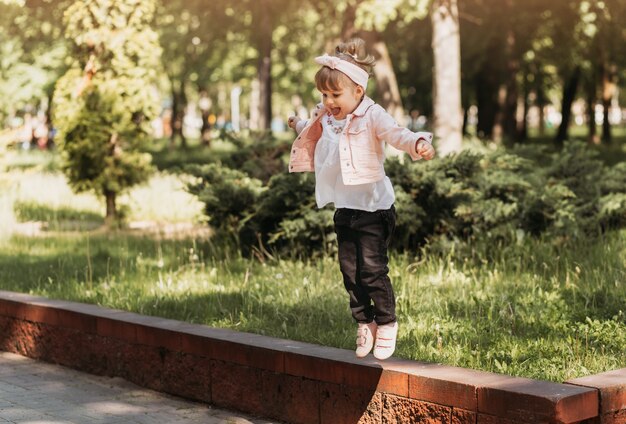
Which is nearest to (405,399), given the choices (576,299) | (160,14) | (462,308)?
(462,308)

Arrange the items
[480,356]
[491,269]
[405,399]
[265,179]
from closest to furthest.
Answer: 1. [405,399]
2. [480,356]
3. [491,269]
4. [265,179]

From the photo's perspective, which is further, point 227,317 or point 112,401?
point 227,317

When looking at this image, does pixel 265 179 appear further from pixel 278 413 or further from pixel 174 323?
pixel 278 413

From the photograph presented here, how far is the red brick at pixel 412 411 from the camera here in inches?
209

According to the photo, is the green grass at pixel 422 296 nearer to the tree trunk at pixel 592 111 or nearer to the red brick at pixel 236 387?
the red brick at pixel 236 387

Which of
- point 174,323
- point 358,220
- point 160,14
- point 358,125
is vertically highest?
point 160,14

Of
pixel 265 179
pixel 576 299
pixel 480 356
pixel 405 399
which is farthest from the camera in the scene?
pixel 265 179

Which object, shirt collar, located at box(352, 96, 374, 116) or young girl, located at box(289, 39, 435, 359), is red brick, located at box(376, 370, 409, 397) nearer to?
young girl, located at box(289, 39, 435, 359)

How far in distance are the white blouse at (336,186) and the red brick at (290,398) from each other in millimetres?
1085

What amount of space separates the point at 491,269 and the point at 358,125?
3917 millimetres

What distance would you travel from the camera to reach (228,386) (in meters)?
6.55

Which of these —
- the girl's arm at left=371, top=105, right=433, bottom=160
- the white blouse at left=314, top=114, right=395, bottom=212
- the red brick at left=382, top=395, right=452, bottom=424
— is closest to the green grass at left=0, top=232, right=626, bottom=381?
the red brick at left=382, top=395, right=452, bottom=424

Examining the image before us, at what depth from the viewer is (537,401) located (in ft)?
15.9

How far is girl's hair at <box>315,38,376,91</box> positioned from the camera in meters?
5.48
